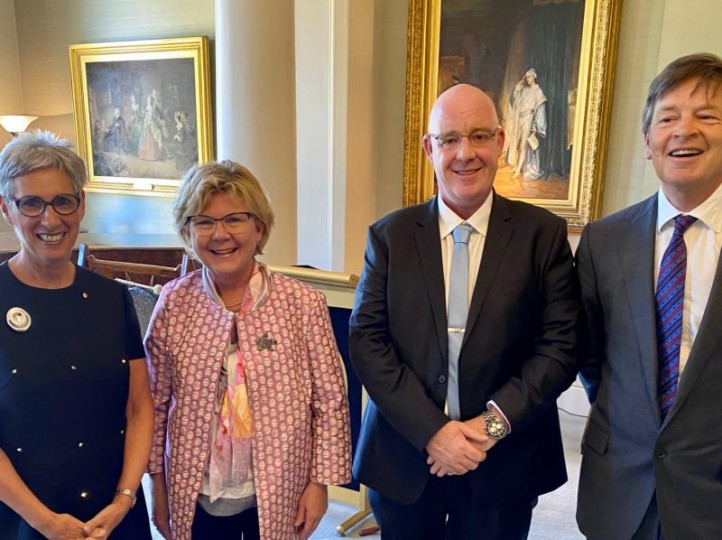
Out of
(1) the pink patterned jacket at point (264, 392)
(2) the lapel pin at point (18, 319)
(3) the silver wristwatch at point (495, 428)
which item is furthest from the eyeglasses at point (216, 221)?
(3) the silver wristwatch at point (495, 428)

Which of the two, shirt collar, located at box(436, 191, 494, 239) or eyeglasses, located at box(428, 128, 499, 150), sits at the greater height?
eyeglasses, located at box(428, 128, 499, 150)

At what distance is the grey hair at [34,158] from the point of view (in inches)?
46.4

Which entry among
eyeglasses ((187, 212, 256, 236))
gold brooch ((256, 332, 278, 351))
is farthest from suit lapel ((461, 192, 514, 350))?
eyeglasses ((187, 212, 256, 236))

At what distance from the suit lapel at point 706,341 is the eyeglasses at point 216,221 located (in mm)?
1017

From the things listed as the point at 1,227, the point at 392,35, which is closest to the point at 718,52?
the point at 392,35

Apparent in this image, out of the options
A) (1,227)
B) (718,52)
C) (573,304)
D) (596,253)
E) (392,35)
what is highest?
(392,35)

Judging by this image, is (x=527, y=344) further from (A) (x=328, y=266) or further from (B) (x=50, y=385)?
(A) (x=328, y=266)

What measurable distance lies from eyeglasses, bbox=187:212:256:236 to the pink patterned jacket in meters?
0.17

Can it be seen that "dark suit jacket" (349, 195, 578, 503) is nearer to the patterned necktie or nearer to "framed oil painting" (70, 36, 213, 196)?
the patterned necktie

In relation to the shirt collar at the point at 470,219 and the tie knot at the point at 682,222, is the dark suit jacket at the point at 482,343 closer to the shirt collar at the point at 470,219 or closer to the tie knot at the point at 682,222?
the shirt collar at the point at 470,219

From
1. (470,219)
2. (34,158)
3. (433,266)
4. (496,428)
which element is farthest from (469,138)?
(34,158)

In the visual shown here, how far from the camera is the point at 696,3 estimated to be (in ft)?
10.2

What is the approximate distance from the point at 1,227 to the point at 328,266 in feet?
14.1

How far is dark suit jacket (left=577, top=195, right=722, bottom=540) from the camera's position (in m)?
1.17
